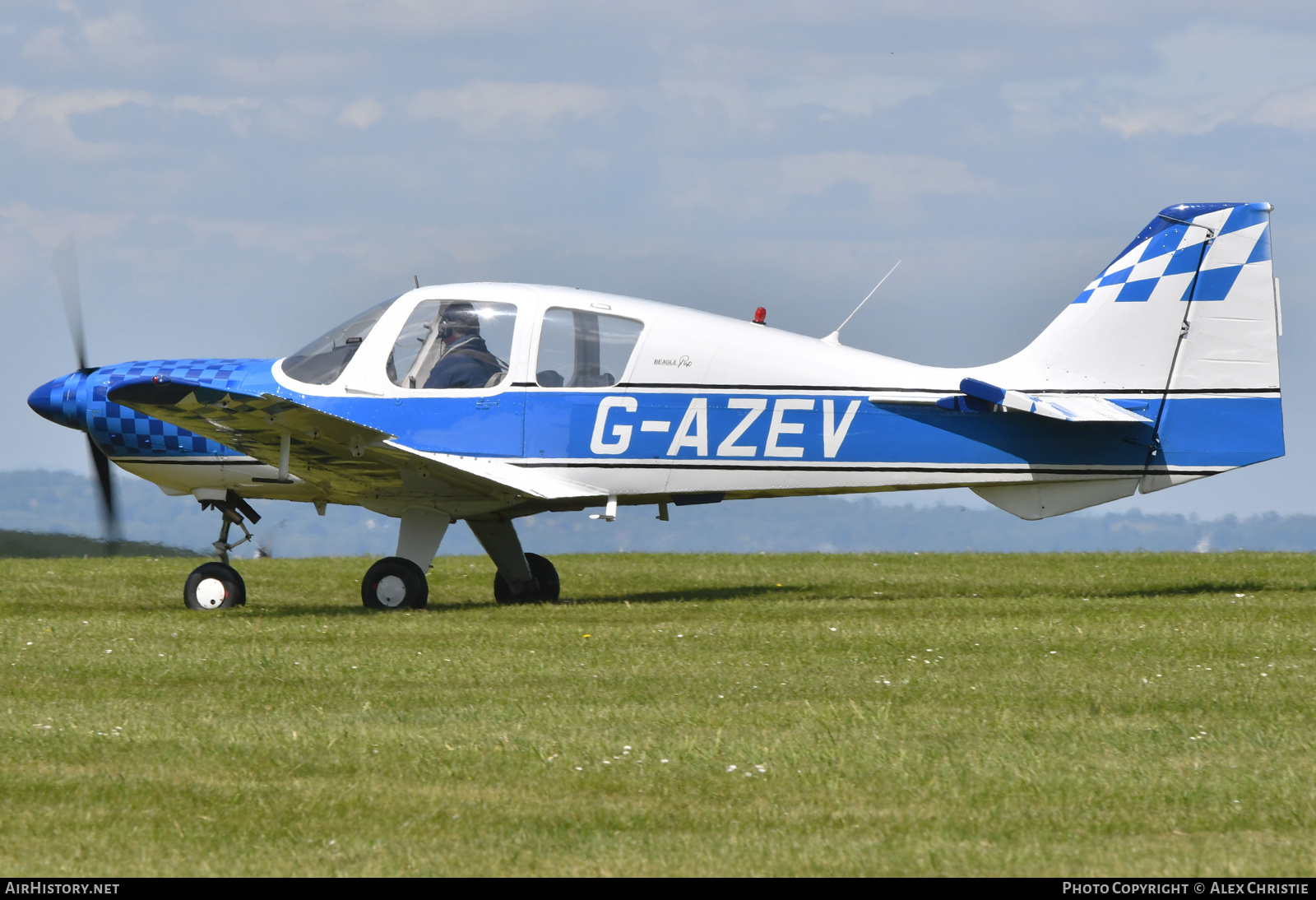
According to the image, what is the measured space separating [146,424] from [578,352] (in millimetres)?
3886

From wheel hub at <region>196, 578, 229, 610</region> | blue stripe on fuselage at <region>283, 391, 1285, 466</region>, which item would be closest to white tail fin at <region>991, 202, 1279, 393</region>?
blue stripe on fuselage at <region>283, 391, 1285, 466</region>

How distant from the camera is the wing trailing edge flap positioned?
11133mm

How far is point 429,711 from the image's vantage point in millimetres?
6891

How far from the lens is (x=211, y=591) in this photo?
11773mm

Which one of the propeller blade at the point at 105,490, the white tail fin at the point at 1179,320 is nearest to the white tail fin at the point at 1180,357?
the white tail fin at the point at 1179,320

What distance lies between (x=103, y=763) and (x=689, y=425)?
21.3ft

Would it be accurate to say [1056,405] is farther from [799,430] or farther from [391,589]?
[391,589]

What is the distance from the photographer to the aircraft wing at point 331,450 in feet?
33.3

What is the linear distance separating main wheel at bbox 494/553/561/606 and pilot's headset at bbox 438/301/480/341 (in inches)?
95.9

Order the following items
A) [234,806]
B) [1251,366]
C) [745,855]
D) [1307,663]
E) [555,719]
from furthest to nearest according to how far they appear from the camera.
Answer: [1251,366] → [1307,663] → [555,719] → [234,806] → [745,855]

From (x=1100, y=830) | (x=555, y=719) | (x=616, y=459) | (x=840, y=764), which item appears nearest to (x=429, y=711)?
(x=555, y=719)

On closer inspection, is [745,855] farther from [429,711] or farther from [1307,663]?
[1307,663]

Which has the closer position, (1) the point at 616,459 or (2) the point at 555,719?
(2) the point at 555,719

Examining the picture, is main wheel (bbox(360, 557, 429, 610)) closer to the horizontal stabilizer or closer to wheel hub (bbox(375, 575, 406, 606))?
wheel hub (bbox(375, 575, 406, 606))
